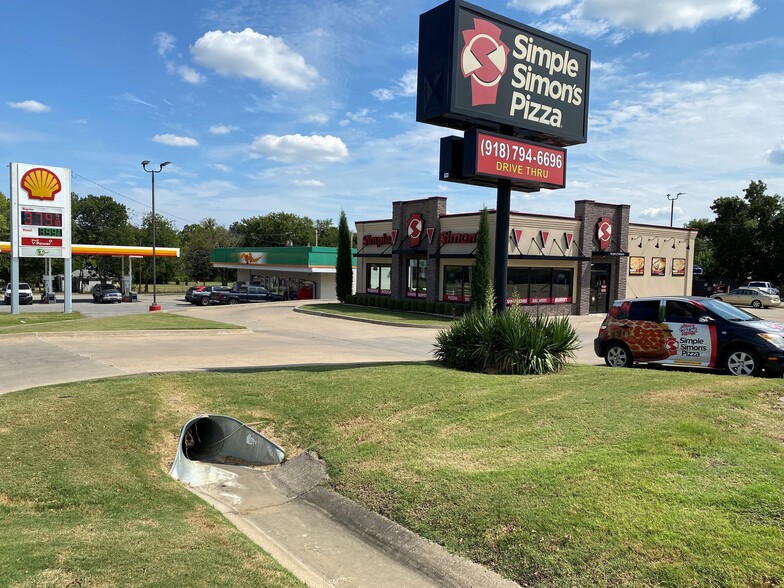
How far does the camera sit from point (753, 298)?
1542 inches

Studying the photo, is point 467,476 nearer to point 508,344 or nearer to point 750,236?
point 508,344

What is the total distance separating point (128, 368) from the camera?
13.2 m

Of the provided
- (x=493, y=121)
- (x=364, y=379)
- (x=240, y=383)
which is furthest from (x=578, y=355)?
(x=240, y=383)

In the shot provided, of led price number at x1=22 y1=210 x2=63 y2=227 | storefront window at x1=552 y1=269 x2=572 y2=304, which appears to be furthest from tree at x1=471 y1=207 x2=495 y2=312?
led price number at x1=22 y1=210 x2=63 y2=227

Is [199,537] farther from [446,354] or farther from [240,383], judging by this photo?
[446,354]

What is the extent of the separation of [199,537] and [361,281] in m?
35.3

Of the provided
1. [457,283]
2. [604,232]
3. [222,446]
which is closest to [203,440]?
[222,446]

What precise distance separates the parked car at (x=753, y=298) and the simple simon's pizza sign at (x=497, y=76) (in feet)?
105

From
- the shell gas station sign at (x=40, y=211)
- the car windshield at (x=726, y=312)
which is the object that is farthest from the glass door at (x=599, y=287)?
the shell gas station sign at (x=40, y=211)

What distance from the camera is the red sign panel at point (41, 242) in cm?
2908

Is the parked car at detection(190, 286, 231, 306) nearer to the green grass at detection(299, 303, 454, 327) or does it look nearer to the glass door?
the green grass at detection(299, 303, 454, 327)

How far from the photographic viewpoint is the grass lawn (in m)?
4.07

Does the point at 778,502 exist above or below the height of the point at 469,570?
above

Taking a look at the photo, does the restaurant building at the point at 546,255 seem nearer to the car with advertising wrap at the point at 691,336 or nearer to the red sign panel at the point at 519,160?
the red sign panel at the point at 519,160
